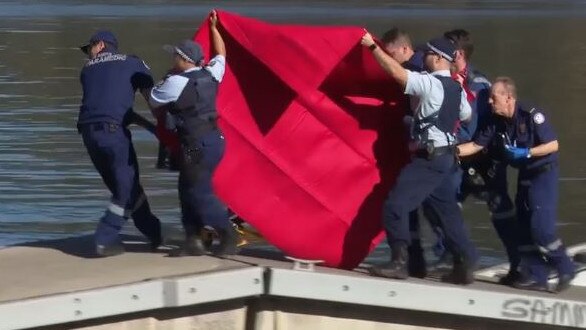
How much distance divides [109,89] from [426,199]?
6.47ft

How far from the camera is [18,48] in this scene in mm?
31672

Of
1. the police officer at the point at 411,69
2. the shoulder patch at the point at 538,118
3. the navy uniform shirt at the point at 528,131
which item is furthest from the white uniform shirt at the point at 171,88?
the shoulder patch at the point at 538,118

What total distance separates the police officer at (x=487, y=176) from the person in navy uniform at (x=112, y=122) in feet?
6.24

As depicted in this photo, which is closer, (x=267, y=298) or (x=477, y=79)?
(x=267, y=298)

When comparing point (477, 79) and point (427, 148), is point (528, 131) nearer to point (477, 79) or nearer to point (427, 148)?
point (427, 148)

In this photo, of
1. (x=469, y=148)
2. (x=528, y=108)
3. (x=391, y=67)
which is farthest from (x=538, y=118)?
(x=391, y=67)

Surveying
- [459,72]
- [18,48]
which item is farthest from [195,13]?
[459,72]

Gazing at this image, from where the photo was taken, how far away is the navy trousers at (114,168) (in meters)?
8.51

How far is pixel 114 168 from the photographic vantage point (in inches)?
337

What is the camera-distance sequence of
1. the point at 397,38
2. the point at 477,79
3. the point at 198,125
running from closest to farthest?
the point at 198,125 < the point at 397,38 < the point at 477,79

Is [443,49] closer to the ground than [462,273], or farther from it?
farther from it

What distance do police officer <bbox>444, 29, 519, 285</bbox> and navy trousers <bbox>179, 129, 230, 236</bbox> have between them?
1.44m

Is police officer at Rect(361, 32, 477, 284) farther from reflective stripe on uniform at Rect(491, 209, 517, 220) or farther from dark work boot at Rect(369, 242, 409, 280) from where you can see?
reflective stripe on uniform at Rect(491, 209, 517, 220)

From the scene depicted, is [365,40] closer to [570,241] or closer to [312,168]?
[312,168]
